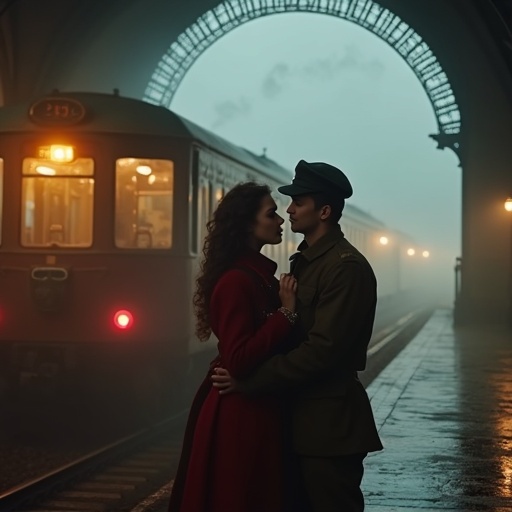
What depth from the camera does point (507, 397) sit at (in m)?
12.3

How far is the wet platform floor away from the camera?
Result: 22.2 ft

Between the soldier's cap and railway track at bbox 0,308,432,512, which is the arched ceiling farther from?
the soldier's cap

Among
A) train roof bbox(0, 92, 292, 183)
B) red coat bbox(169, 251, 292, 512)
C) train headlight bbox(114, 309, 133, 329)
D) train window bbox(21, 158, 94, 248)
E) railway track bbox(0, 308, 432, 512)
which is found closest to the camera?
red coat bbox(169, 251, 292, 512)

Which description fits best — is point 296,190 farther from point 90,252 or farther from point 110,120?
point 110,120

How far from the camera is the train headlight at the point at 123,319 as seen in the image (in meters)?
10.4

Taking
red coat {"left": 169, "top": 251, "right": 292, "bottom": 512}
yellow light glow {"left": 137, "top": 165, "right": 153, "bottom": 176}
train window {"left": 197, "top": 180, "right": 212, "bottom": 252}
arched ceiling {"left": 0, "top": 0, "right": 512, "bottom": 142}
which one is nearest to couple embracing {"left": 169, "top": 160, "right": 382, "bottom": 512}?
red coat {"left": 169, "top": 251, "right": 292, "bottom": 512}

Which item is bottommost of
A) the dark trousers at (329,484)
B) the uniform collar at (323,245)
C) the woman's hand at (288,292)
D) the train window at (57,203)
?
the dark trousers at (329,484)

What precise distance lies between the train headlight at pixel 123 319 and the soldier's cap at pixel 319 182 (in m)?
6.72

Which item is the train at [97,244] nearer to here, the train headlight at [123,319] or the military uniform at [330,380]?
the train headlight at [123,319]

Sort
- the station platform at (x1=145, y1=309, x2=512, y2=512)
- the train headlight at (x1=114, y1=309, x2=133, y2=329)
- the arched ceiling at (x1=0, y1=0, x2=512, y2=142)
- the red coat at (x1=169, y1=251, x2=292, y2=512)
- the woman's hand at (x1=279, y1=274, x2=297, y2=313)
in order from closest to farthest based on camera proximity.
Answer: the red coat at (x1=169, y1=251, x2=292, y2=512)
the woman's hand at (x1=279, y1=274, x2=297, y2=313)
the station platform at (x1=145, y1=309, x2=512, y2=512)
the train headlight at (x1=114, y1=309, x2=133, y2=329)
the arched ceiling at (x1=0, y1=0, x2=512, y2=142)

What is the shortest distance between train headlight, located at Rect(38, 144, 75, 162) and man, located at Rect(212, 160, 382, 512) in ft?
23.7

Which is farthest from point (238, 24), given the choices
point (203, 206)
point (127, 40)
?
point (203, 206)

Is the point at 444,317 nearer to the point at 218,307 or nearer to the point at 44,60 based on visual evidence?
the point at 44,60

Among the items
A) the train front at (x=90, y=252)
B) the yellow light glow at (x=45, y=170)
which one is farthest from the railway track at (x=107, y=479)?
the yellow light glow at (x=45, y=170)
